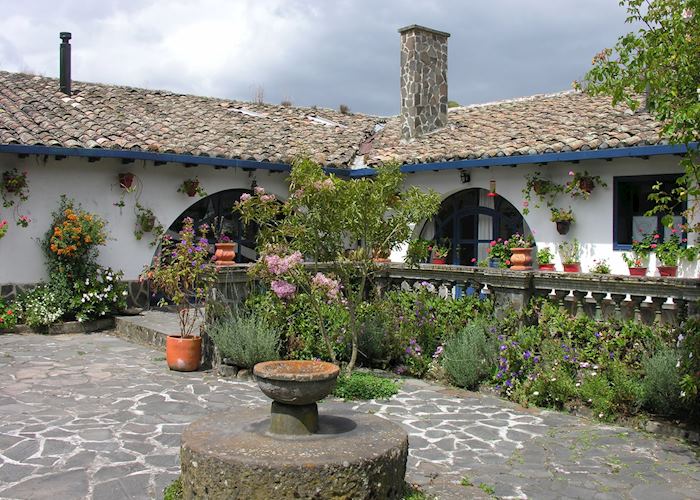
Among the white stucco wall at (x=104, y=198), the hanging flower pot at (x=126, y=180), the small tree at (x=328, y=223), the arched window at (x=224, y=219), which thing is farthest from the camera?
the arched window at (x=224, y=219)

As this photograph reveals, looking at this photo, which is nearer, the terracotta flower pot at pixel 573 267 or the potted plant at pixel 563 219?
the terracotta flower pot at pixel 573 267

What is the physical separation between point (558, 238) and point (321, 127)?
7.03 m

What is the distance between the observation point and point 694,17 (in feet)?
17.4

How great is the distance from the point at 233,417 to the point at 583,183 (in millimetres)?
8554

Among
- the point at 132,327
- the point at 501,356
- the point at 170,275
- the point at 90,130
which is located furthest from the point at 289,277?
the point at 90,130

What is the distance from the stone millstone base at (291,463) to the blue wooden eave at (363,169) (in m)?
7.16

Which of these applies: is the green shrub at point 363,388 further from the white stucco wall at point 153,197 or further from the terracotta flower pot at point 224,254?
the white stucco wall at point 153,197

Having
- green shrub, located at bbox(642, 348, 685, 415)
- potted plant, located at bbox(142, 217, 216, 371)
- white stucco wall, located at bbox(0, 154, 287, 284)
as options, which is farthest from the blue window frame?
white stucco wall, located at bbox(0, 154, 287, 284)

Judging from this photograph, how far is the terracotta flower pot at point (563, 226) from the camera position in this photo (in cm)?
1185

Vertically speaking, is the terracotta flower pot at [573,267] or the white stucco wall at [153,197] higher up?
the white stucco wall at [153,197]

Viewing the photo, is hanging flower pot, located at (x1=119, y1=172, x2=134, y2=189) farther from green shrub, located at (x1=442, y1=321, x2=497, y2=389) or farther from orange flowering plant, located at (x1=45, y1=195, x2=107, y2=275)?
green shrub, located at (x1=442, y1=321, x2=497, y2=389)

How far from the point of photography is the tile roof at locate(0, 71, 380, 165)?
1216 cm

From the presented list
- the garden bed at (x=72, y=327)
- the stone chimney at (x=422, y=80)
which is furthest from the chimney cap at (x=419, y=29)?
the garden bed at (x=72, y=327)

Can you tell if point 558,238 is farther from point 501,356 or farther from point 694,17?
point 694,17
